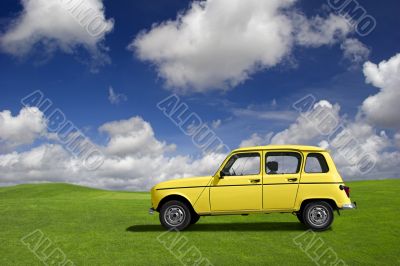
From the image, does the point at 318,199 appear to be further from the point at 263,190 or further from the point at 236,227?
the point at 236,227

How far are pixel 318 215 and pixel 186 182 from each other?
11.6 ft

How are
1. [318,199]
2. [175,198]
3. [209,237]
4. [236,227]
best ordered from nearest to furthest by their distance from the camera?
1. [209,237]
2. [318,199]
3. [175,198]
4. [236,227]

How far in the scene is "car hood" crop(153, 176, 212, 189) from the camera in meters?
11.9

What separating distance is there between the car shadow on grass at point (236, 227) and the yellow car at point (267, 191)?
0.55 m

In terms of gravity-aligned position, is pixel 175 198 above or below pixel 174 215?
above

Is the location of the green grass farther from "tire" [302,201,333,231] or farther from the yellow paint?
the yellow paint

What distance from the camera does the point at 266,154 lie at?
38.7 ft

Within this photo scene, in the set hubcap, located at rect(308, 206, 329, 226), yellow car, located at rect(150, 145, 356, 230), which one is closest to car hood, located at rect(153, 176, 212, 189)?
yellow car, located at rect(150, 145, 356, 230)

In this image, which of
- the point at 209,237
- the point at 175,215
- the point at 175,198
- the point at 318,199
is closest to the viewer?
the point at 209,237

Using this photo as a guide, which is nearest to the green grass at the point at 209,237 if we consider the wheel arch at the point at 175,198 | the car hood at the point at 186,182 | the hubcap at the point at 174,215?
the hubcap at the point at 174,215

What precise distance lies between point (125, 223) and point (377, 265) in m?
7.83

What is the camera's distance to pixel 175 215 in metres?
12.0

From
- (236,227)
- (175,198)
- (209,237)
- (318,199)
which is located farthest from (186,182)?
(318,199)

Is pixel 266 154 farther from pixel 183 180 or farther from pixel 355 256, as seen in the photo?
pixel 355 256
